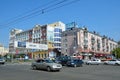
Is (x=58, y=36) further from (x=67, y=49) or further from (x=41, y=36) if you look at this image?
(x=67, y=49)

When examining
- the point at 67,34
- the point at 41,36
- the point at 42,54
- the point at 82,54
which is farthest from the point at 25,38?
the point at 82,54

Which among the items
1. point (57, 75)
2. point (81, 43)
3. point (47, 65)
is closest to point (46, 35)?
point (81, 43)

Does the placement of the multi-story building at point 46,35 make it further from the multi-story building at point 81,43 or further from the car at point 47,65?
the car at point 47,65

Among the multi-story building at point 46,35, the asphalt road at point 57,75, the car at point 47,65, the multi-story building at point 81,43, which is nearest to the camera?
the asphalt road at point 57,75

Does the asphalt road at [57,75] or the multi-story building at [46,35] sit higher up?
the multi-story building at [46,35]

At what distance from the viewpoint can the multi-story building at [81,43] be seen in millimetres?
100688

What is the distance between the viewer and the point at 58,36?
125 meters

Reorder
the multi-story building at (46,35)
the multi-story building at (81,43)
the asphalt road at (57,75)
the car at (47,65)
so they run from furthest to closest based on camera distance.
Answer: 1. the multi-story building at (46,35)
2. the multi-story building at (81,43)
3. the car at (47,65)
4. the asphalt road at (57,75)

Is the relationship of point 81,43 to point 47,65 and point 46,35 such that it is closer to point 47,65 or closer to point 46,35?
point 46,35

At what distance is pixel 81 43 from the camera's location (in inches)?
3984

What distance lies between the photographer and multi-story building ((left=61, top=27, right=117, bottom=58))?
101m

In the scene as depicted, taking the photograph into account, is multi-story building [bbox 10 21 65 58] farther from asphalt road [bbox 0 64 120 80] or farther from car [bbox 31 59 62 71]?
asphalt road [bbox 0 64 120 80]

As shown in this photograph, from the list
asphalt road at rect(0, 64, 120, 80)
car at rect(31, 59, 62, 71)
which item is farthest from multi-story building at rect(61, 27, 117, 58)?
asphalt road at rect(0, 64, 120, 80)

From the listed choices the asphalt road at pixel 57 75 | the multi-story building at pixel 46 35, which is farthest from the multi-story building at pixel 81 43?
the asphalt road at pixel 57 75
